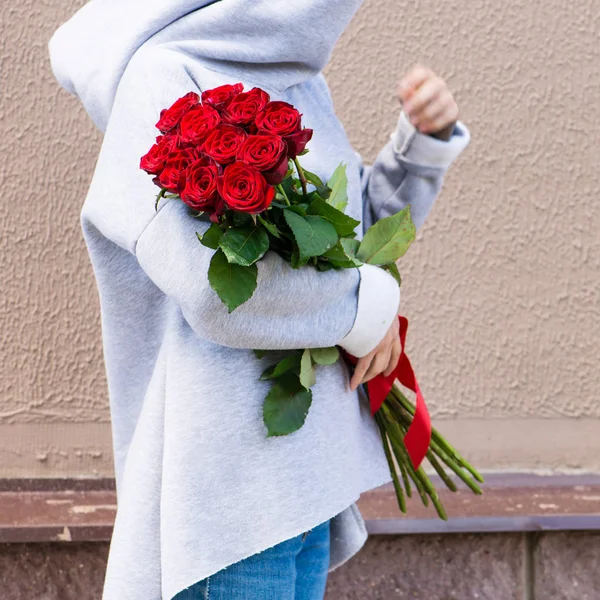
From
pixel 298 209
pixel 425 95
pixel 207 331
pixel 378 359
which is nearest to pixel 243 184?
pixel 298 209

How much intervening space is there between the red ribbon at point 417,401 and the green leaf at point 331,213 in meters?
0.32

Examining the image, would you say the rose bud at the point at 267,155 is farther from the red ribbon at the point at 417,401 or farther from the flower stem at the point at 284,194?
the red ribbon at the point at 417,401

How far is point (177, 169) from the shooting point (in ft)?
2.80

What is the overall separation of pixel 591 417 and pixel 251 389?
1.53 metres

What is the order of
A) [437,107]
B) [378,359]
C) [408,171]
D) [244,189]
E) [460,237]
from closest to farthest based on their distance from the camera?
[244,189] < [378,359] < [437,107] < [408,171] < [460,237]

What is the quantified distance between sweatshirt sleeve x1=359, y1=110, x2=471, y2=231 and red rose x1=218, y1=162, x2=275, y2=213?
0.58 metres

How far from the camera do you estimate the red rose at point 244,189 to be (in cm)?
81

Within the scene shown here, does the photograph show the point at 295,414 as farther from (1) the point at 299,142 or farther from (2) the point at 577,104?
(2) the point at 577,104

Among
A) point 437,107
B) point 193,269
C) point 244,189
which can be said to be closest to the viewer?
point 244,189

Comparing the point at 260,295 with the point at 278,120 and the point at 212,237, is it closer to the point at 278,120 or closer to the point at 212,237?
the point at 212,237

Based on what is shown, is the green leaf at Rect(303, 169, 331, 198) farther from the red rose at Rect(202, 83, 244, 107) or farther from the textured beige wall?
the textured beige wall

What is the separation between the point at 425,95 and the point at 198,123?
1.65ft

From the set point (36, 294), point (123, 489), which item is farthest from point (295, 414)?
point (36, 294)

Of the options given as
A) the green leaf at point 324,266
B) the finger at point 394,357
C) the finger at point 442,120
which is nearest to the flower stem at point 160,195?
the green leaf at point 324,266
